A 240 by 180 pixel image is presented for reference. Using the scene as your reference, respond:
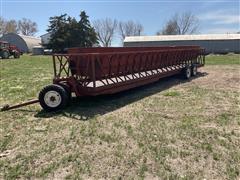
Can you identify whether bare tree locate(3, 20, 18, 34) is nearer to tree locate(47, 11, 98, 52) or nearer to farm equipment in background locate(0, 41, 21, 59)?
tree locate(47, 11, 98, 52)

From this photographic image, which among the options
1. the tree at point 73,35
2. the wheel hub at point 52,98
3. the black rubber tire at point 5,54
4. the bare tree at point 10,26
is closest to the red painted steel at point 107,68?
the wheel hub at point 52,98

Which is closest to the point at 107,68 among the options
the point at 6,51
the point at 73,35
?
the point at 6,51

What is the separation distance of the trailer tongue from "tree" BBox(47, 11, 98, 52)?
40602 mm

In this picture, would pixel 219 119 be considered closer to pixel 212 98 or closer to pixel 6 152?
pixel 212 98

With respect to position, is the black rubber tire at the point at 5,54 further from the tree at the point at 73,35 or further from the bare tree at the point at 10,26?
the bare tree at the point at 10,26

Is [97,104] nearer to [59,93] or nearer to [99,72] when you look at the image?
[99,72]

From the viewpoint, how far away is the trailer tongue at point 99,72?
20.9 feet

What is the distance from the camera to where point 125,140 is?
4.50 meters

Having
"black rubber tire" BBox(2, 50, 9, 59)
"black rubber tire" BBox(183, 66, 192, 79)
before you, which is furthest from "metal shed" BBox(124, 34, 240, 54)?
"black rubber tire" BBox(183, 66, 192, 79)

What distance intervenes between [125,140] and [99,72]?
10.4 ft

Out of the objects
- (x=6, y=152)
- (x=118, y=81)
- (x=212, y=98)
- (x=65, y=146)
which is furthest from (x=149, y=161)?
(x=212, y=98)

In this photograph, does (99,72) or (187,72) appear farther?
(187,72)

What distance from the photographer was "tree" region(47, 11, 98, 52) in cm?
4931

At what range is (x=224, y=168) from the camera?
11.6 ft
